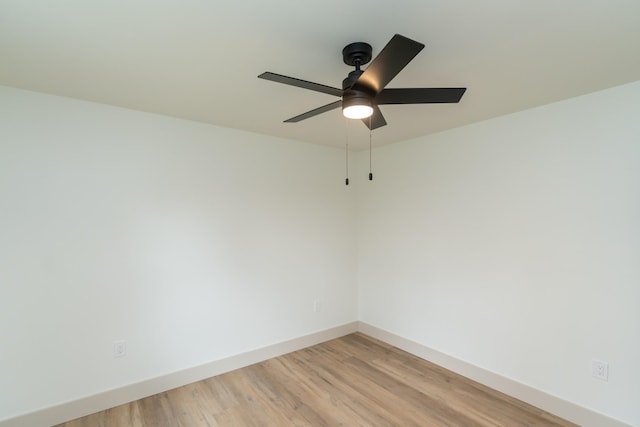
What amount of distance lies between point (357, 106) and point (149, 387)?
9.10 feet

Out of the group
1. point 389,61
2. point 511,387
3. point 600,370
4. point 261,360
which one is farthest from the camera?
point 261,360

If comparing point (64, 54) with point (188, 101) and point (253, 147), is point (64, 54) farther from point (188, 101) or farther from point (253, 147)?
point (253, 147)

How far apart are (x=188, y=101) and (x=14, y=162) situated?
124cm

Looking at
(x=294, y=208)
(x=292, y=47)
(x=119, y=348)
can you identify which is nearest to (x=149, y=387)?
(x=119, y=348)

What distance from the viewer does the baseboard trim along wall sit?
7.32 feet

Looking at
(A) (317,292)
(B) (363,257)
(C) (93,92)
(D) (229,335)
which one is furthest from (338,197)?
(C) (93,92)

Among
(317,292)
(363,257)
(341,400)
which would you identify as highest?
(363,257)

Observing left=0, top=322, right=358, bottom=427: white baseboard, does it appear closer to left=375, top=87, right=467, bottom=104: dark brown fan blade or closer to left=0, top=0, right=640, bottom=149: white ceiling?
left=0, top=0, right=640, bottom=149: white ceiling

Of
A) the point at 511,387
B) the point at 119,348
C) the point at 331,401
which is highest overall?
the point at 119,348

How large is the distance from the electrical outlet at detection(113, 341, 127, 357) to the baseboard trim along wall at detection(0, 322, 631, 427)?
0.27 metres

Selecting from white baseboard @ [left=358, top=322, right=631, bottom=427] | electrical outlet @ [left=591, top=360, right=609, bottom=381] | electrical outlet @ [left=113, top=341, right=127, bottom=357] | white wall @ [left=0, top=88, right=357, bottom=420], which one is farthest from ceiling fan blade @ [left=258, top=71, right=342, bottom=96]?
white baseboard @ [left=358, top=322, right=631, bottom=427]

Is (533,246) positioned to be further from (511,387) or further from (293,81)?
(293,81)

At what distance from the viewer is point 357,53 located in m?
1.61

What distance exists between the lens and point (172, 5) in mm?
1310
